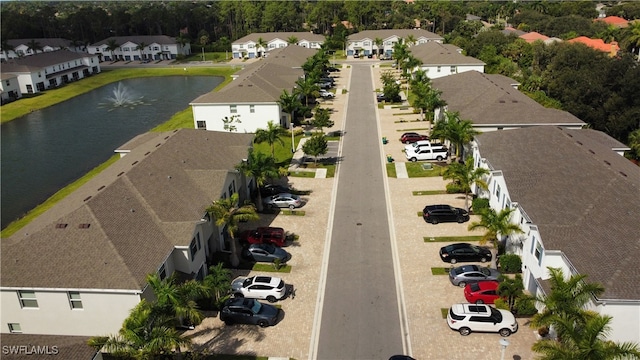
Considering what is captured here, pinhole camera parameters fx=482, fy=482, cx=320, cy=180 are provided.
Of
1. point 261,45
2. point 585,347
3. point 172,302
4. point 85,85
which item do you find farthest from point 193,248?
point 261,45

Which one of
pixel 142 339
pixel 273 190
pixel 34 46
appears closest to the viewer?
pixel 142 339

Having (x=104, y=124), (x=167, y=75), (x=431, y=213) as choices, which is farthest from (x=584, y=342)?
(x=167, y=75)

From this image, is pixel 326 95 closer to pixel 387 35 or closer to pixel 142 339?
pixel 387 35

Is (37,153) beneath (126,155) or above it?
beneath

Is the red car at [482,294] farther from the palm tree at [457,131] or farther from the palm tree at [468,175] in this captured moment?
the palm tree at [457,131]

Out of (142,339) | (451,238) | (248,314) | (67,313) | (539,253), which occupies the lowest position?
(451,238)

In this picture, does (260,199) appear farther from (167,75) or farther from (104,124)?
(167,75)
